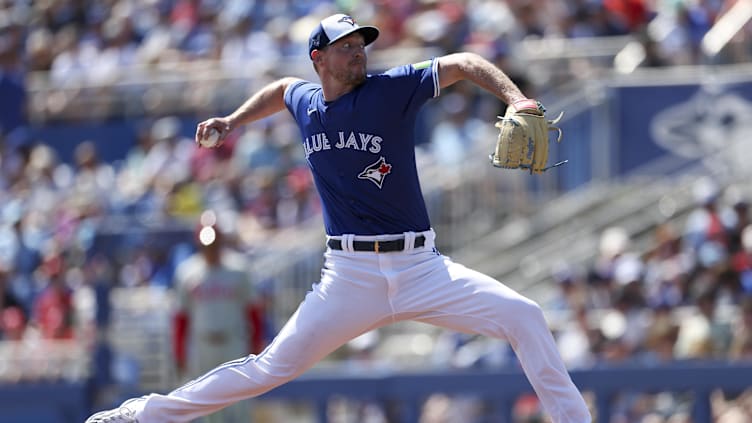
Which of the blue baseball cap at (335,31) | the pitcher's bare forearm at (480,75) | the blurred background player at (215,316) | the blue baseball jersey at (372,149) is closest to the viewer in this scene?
the pitcher's bare forearm at (480,75)

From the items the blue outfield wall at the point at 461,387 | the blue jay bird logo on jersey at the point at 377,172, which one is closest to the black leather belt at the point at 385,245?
the blue jay bird logo on jersey at the point at 377,172

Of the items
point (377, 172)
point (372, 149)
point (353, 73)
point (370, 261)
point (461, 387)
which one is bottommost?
point (461, 387)

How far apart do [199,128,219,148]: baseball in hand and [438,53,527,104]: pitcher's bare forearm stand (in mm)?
1197

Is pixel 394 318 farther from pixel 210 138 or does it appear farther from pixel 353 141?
pixel 210 138

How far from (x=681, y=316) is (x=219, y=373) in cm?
536

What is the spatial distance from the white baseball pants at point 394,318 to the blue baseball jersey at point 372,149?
4.9 inches

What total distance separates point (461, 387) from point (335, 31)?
4.72 meters

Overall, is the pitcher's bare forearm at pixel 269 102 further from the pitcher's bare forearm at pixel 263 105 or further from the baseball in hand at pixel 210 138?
the baseball in hand at pixel 210 138

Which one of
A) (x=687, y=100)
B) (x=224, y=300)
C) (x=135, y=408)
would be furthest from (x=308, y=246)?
(x=135, y=408)

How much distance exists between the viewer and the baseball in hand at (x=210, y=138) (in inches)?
280

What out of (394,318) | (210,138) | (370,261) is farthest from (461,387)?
(210,138)

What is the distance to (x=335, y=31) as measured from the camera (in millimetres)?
6609

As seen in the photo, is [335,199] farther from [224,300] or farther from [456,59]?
[224,300]

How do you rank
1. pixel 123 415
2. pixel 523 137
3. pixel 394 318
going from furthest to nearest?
pixel 123 415
pixel 394 318
pixel 523 137
